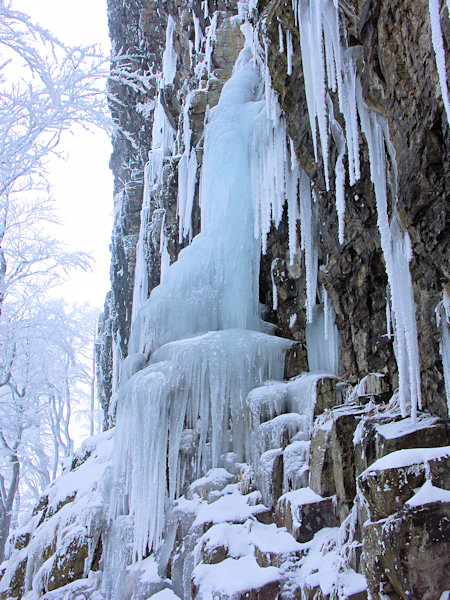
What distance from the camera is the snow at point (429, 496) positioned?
8.95 ft

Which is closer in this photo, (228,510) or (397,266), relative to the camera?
(397,266)

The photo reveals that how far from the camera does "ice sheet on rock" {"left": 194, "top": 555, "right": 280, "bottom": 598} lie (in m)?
3.93

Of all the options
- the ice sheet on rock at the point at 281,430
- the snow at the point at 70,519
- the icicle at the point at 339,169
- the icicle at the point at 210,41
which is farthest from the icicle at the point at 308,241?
the icicle at the point at 210,41

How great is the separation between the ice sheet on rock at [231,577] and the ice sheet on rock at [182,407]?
5.65ft

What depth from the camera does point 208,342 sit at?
6816 millimetres

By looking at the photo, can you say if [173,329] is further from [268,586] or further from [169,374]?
[268,586]

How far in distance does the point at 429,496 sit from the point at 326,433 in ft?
5.45

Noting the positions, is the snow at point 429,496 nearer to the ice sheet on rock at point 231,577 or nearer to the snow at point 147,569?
the ice sheet on rock at point 231,577

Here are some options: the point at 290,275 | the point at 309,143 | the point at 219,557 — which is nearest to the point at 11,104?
the point at 309,143

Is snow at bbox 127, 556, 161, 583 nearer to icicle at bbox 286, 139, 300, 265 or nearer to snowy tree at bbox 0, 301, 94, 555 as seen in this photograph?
snowy tree at bbox 0, 301, 94, 555

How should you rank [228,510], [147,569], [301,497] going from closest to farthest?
[301,497] < [228,510] < [147,569]

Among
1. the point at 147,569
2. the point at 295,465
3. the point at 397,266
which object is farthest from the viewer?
the point at 147,569

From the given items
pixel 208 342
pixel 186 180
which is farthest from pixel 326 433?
pixel 186 180

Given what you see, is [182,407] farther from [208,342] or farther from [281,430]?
[281,430]
